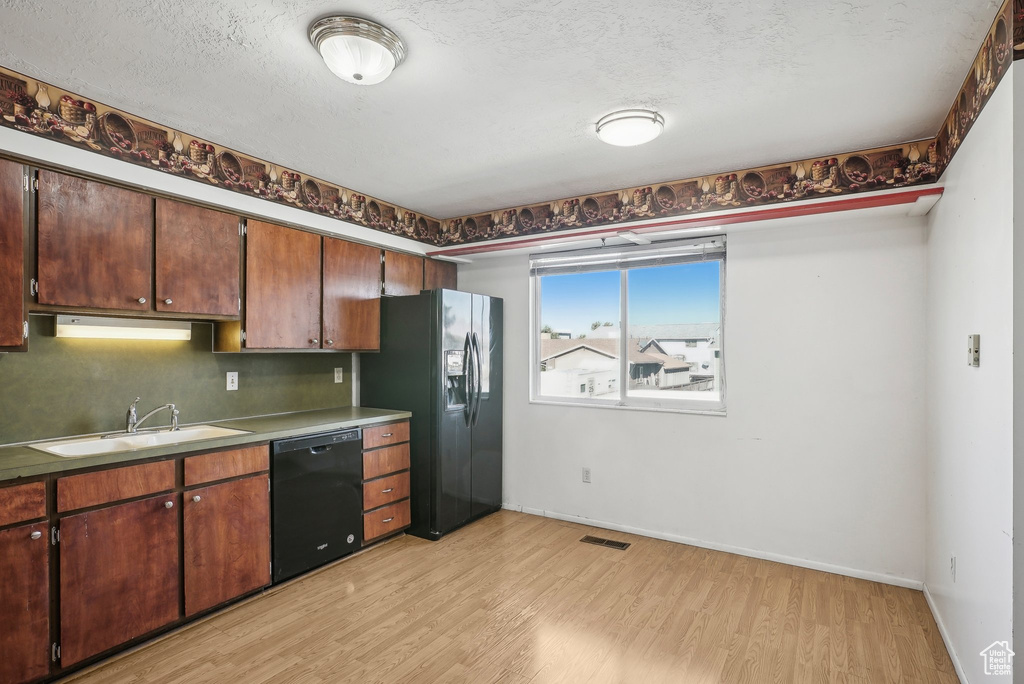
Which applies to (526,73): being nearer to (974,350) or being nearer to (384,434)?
→ (974,350)

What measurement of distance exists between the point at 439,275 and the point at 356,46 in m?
2.90

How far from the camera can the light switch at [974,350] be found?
2.07 meters

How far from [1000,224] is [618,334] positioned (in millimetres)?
2641

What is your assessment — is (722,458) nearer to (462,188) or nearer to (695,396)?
(695,396)

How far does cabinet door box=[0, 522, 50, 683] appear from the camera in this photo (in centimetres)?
214

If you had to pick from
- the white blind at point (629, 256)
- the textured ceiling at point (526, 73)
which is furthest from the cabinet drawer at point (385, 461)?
the textured ceiling at point (526, 73)

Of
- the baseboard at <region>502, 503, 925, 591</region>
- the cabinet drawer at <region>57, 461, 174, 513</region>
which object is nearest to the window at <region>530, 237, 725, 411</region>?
the baseboard at <region>502, 503, 925, 591</region>

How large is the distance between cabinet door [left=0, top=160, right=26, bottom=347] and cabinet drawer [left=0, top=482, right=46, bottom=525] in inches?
24.3

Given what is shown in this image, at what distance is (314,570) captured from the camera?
341cm

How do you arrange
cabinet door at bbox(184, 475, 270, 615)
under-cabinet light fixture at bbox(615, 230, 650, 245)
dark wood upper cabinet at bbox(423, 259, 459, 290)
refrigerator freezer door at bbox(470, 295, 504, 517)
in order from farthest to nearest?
dark wood upper cabinet at bbox(423, 259, 459, 290) → refrigerator freezer door at bbox(470, 295, 504, 517) → under-cabinet light fixture at bbox(615, 230, 650, 245) → cabinet door at bbox(184, 475, 270, 615)

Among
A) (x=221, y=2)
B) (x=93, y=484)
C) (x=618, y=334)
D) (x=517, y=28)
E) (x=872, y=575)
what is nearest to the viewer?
(x=221, y=2)

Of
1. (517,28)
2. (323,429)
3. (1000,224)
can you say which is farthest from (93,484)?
(1000,224)

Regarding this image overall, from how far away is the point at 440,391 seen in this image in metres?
4.01

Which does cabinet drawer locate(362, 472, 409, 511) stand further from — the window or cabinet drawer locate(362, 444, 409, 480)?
the window
